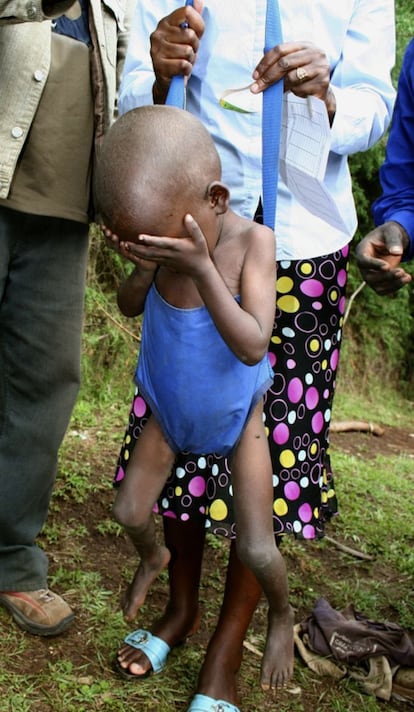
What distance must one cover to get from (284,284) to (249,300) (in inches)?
19.6

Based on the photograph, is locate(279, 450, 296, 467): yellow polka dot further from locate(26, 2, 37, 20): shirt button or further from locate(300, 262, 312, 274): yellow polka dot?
locate(26, 2, 37, 20): shirt button

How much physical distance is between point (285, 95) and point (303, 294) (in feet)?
1.86

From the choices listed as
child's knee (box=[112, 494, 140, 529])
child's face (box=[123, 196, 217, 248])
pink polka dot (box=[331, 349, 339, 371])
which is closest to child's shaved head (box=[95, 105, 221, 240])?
child's face (box=[123, 196, 217, 248])

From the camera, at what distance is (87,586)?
10.0 feet

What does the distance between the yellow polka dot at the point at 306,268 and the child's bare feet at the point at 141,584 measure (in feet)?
2.74

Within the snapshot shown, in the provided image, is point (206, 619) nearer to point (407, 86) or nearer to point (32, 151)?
point (32, 151)

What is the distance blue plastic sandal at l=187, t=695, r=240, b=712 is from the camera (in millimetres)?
2361

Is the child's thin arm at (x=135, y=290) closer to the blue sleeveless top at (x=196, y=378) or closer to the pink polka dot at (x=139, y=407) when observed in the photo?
the blue sleeveless top at (x=196, y=378)

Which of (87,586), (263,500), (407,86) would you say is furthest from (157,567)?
(407,86)

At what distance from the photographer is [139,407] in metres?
2.51

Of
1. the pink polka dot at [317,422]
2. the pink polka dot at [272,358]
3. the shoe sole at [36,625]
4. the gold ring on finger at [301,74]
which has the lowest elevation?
the shoe sole at [36,625]

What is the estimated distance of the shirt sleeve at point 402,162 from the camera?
2.66m

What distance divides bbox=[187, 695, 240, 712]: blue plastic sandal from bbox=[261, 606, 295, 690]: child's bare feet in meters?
0.29

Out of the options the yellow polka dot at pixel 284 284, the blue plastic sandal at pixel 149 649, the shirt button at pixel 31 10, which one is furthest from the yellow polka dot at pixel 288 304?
the blue plastic sandal at pixel 149 649
